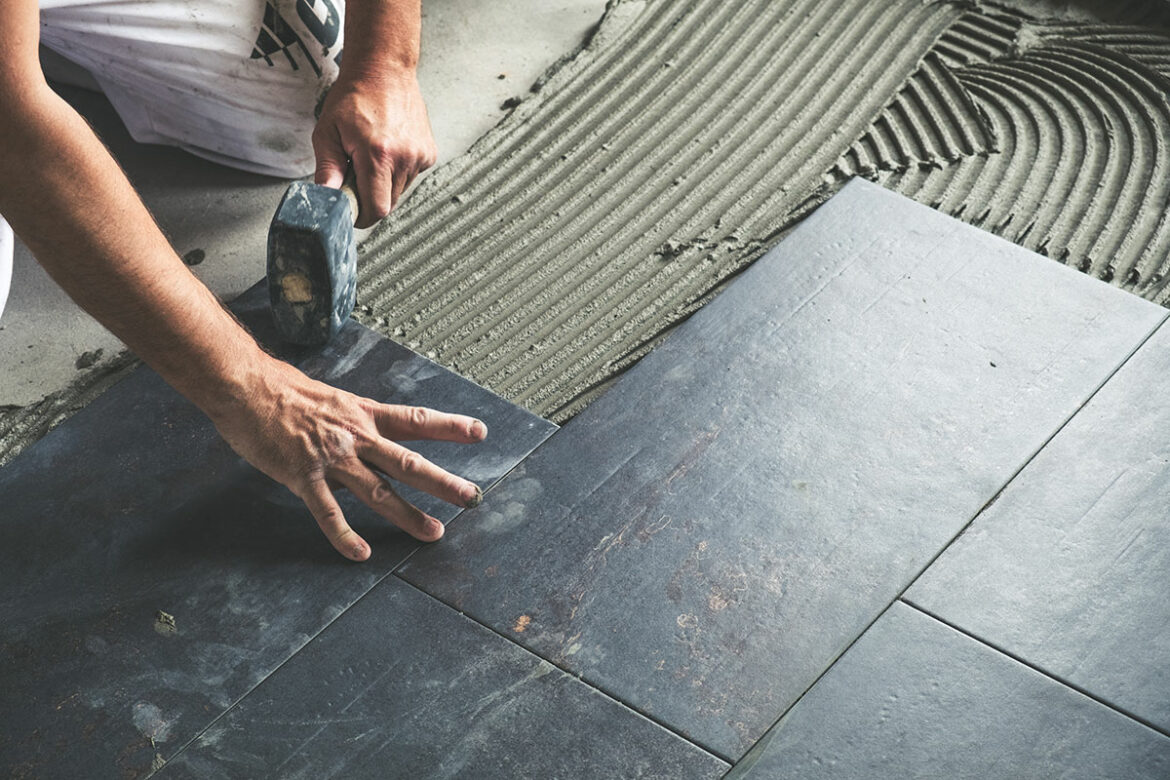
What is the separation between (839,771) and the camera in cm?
159

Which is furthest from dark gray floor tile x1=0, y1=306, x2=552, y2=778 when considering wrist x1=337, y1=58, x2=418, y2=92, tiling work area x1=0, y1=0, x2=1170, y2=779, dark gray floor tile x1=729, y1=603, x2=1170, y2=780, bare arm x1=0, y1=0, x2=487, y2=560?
dark gray floor tile x1=729, y1=603, x2=1170, y2=780

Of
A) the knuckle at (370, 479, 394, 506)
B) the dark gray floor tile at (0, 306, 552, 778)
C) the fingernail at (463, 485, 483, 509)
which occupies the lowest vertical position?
the dark gray floor tile at (0, 306, 552, 778)

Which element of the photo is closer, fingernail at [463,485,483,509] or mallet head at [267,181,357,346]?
fingernail at [463,485,483,509]

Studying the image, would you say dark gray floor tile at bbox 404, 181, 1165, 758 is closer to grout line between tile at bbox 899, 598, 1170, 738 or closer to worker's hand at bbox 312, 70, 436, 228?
grout line between tile at bbox 899, 598, 1170, 738

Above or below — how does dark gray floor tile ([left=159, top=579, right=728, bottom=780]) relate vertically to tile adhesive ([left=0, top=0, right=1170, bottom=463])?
below

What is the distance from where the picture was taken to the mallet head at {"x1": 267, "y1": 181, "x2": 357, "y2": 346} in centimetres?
197

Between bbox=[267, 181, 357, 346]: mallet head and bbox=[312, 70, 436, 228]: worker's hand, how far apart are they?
47mm

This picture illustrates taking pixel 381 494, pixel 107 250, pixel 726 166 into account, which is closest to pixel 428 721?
pixel 381 494

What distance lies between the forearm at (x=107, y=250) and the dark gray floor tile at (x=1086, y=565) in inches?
43.3

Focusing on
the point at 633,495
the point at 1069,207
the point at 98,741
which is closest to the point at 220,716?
the point at 98,741

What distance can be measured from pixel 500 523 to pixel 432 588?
155mm

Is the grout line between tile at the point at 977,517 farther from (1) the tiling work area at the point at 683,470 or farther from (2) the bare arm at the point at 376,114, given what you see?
(2) the bare arm at the point at 376,114

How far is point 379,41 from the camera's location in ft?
7.42

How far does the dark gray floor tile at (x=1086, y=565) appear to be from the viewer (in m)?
1.70
